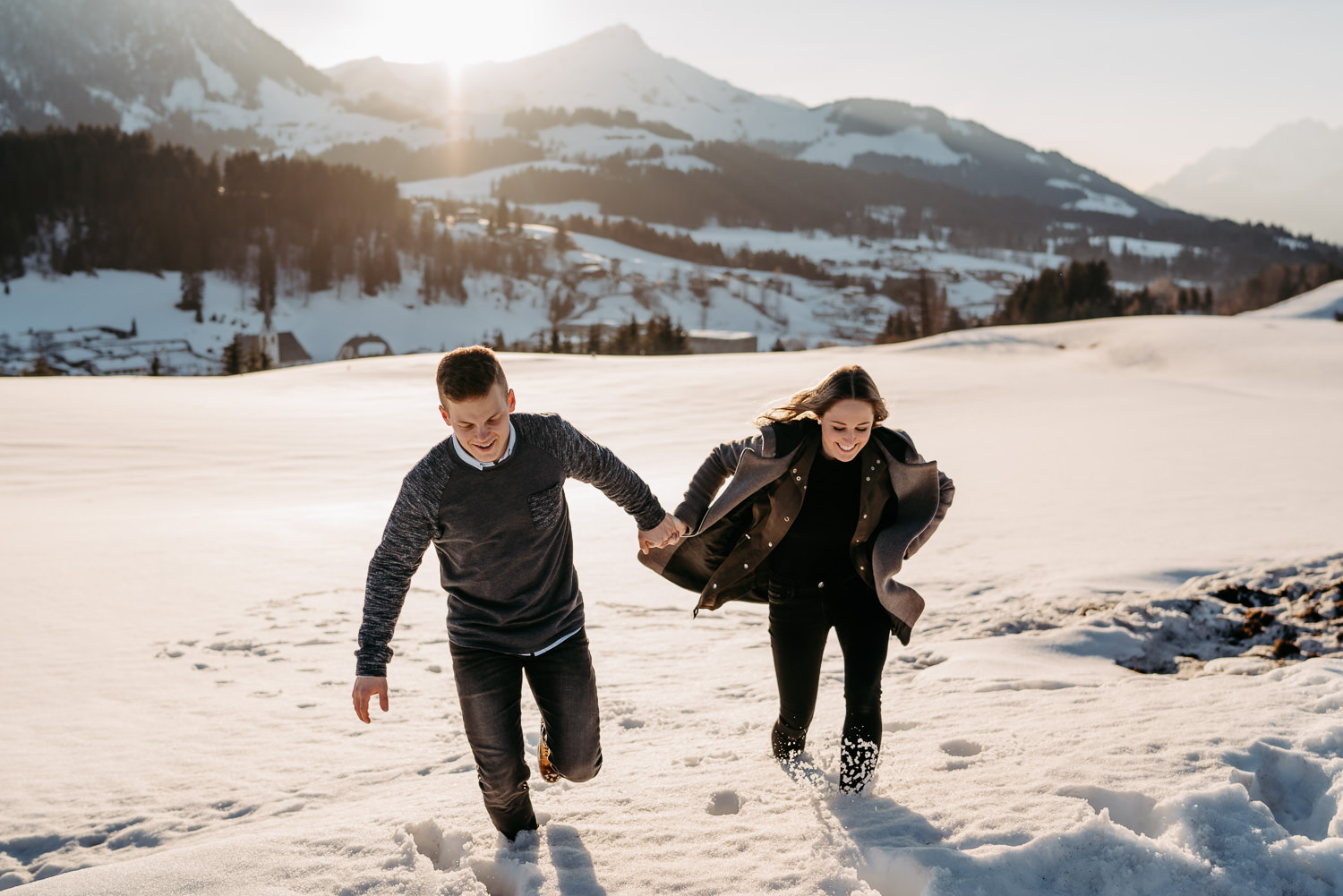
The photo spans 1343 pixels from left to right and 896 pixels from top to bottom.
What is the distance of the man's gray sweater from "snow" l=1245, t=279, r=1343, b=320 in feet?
196

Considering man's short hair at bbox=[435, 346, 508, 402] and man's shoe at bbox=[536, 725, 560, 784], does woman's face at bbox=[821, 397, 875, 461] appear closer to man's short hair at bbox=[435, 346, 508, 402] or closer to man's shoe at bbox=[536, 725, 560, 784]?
man's short hair at bbox=[435, 346, 508, 402]

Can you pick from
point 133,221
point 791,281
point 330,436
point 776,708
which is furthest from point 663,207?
point 776,708

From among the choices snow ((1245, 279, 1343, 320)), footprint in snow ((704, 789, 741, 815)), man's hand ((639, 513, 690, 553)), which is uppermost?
snow ((1245, 279, 1343, 320))

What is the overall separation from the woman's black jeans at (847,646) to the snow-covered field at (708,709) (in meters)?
0.23

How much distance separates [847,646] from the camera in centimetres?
320

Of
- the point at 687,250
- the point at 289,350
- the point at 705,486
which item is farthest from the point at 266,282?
the point at 705,486

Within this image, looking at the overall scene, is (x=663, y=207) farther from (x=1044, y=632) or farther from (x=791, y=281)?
(x=1044, y=632)

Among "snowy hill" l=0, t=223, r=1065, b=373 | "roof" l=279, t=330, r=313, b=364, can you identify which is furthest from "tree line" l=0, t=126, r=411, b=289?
"roof" l=279, t=330, r=313, b=364

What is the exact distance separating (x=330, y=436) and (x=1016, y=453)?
42.6 ft

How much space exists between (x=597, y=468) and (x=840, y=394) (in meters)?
0.94

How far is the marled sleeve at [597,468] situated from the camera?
9.69 ft

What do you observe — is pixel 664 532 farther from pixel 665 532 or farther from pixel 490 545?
pixel 490 545

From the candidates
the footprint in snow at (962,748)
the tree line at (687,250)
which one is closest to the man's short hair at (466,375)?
the footprint in snow at (962,748)

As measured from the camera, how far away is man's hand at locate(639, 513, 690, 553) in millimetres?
3289
